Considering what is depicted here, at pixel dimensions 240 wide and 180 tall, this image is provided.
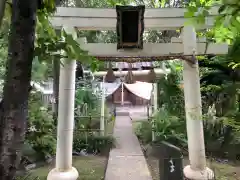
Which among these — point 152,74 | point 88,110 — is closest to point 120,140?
point 88,110

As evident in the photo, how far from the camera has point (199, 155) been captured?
4289 mm

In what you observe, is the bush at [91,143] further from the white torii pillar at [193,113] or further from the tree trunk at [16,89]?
the tree trunk at [16,89]

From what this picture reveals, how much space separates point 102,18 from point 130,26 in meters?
0.59

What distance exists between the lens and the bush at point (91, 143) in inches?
277

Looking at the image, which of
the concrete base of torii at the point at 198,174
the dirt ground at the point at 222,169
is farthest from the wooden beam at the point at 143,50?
the concrete base of torii at the point at 198,174

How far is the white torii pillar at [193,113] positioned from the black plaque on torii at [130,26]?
2.91ft

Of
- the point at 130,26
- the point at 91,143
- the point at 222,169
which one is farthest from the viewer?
the point at 91,143

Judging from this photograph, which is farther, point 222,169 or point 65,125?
point 222,169

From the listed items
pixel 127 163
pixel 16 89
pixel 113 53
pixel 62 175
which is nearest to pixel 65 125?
pixel 62 175

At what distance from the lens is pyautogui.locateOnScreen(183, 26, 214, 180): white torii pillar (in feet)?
14.0

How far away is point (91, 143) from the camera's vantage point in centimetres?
716

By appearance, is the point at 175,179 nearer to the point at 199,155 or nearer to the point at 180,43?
the point at 199,155

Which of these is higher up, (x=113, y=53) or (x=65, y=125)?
(x=113, y=53)

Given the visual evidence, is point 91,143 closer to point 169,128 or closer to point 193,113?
point 169,128
